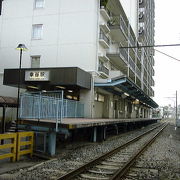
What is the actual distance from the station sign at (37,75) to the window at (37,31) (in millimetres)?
6111

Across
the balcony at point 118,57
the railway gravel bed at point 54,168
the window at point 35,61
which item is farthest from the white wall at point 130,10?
the railway gravel bed at point 54,168

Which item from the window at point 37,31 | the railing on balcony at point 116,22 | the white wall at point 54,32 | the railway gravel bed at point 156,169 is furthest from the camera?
the railing on balcony at point 116,22

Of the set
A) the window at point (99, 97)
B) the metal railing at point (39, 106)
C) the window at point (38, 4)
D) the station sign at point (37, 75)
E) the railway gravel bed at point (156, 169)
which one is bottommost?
the railway gravel bed at point (156, 169)

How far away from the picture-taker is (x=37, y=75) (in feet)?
67.4

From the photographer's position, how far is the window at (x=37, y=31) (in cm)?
2578

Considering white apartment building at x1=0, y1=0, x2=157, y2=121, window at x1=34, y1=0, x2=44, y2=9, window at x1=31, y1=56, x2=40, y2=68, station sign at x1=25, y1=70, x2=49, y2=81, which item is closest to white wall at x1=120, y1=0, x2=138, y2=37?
white apartment building at x1=0, y1=0, x2=157, y2=121

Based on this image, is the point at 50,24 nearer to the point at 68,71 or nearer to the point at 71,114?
the point at 68,71

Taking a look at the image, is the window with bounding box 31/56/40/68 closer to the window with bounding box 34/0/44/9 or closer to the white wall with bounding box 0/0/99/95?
the white wall with bounding box 0/0/99/95

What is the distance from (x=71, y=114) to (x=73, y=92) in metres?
4.53

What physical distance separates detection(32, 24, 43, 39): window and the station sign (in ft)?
20.1

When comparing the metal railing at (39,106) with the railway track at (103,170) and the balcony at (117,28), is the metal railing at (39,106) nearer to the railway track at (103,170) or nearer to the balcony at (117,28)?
the railway track at (103,170)

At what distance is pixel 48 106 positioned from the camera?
12.1 metres

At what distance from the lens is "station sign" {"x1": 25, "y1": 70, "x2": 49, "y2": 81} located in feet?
66.5

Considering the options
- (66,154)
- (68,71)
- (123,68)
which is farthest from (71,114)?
(123,68)
